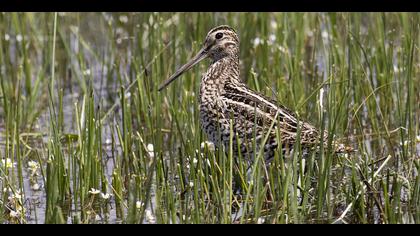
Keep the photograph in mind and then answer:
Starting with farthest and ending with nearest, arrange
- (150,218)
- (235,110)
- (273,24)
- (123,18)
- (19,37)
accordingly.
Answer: (123,18) → (273,24) → (19,37) → (235,110) → (150,218)

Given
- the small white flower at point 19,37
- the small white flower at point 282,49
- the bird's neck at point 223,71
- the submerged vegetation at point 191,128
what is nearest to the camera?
the submerged vegetation at point 191,128

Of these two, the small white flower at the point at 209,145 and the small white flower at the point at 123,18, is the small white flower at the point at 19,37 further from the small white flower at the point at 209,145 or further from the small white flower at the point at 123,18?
the small white flower at the point at 209,145

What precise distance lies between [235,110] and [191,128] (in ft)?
1.63

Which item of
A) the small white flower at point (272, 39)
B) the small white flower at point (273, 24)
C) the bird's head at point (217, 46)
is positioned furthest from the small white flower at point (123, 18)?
the bird's head at point (217, 46)

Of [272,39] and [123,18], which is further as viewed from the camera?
[123,18]

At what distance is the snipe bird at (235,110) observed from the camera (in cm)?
636

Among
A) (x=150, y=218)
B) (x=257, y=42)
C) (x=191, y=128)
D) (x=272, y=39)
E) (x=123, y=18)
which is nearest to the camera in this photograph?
(x=150, y=218)

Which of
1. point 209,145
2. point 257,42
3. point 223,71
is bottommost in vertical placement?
point 209,145

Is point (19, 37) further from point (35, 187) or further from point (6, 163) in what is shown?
point (6, 163)

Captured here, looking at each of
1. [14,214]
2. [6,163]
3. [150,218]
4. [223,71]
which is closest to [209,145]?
[223,71]

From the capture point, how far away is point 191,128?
693 centimetres

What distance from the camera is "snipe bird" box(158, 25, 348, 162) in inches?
250

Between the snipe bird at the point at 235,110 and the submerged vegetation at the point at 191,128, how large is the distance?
5.9 inches
